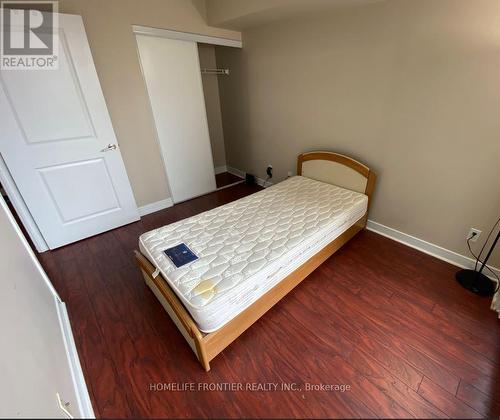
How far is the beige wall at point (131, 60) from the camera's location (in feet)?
6.98

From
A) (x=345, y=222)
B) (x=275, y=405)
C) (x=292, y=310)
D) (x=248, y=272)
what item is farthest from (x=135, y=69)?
(x=275, y=405)

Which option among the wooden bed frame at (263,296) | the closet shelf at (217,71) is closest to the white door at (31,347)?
the wooden bed frame at (263,296)

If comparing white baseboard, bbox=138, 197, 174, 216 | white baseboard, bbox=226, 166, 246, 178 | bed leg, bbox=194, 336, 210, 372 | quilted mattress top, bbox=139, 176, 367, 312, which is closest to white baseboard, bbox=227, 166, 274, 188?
white baseboard, bbox=226, 166, 246, 178


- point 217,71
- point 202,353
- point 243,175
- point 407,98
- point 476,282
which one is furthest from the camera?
point 243,175

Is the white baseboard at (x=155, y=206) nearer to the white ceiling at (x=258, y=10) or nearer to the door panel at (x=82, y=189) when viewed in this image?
the door panel at (x=82, y=189)

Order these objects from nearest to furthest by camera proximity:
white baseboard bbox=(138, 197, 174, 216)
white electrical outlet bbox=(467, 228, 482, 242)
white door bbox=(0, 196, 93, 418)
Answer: white door bbox=(0, 196, 93, 418) → white electrical outlet bbox=(467, 228, 482, 242) → white baseboard bbox=(138, 197, 174, 216)

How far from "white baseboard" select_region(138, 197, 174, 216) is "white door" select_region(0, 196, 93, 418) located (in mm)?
1398

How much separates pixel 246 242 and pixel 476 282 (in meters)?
1.77

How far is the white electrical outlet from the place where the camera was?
182cm

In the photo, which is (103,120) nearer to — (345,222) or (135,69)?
(135,69)

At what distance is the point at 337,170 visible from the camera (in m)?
2.45

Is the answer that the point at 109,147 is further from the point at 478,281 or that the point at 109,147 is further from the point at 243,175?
the point at 478,281

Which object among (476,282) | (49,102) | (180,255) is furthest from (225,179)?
(476,282)

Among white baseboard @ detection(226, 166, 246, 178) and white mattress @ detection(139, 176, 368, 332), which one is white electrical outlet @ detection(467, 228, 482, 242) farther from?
white baseboard @ detection(226, 166, 246, 178)
